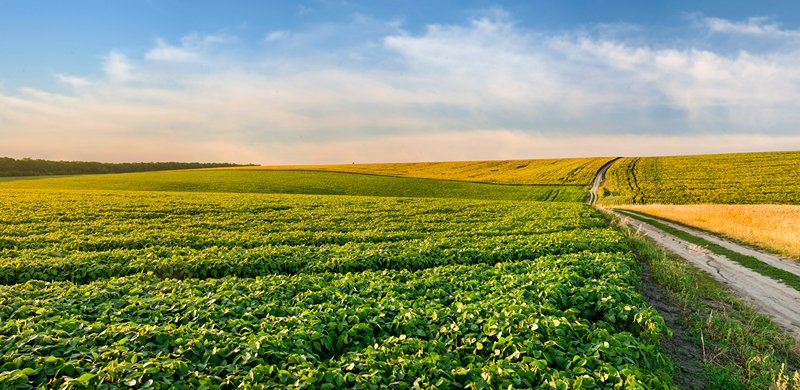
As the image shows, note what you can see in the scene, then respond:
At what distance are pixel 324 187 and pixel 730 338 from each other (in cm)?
6303

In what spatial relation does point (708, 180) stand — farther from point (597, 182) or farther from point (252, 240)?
point (252, 240)

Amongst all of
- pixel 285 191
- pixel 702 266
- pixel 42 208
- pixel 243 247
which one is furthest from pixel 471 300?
pixel 285 191

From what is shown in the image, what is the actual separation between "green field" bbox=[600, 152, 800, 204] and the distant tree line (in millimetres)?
131768

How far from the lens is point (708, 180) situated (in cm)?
7269

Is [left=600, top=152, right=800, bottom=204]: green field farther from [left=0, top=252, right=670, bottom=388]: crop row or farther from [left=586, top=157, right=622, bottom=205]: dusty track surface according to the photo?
[left=0, top=252, right=670, bottom=388]: crop row

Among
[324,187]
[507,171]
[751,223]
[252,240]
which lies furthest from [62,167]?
[751,223]

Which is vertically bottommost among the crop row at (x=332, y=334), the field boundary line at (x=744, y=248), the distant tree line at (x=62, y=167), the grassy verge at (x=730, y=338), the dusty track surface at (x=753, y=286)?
the field boundary line at (x=744, y=248)

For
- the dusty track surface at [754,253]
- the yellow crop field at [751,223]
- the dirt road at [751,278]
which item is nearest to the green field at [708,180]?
the yellow crop field at [751,223]

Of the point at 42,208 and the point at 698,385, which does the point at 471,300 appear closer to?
the point at 698,385

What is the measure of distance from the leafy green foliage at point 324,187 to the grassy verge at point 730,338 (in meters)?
50.0

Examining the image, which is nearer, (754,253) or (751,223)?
(754,253)

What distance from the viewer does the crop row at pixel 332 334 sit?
20.2ft

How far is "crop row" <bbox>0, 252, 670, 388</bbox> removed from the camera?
615 cm

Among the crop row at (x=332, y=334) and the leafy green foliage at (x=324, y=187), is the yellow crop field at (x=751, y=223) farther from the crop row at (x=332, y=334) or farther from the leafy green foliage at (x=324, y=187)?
the crop row at (x=332, y=334)
